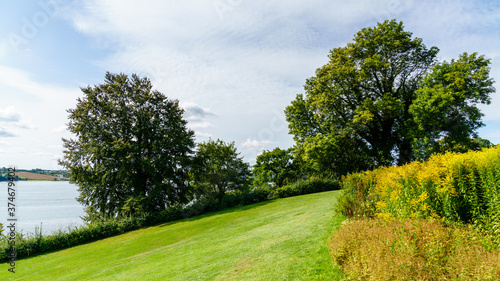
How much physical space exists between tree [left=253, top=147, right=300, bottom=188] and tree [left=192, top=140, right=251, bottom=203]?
465cm

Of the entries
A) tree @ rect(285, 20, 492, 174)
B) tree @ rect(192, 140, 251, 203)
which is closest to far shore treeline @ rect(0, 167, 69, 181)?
tree @ rect(192, 140, 251, 203)

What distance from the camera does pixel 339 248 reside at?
5.12 m

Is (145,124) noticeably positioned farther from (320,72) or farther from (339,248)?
(339,248)

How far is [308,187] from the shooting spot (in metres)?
25.6

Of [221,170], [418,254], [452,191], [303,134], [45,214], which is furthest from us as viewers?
[45,214]

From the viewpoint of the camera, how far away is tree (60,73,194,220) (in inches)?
955

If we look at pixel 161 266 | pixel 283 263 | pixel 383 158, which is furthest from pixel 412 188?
pixel 383 158

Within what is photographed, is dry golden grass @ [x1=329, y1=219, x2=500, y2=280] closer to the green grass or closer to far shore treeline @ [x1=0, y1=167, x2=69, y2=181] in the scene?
the green grass

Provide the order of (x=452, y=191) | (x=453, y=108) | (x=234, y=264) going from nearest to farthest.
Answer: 1. (x=452, y=191)
2. (x=234, y=264)
3. (x=453, y=108)

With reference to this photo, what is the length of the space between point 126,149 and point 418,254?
82.4 feet

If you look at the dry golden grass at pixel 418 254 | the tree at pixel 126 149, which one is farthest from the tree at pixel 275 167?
the dry golden grass at pixel 418 254

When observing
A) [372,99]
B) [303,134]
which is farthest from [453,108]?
[303,134]

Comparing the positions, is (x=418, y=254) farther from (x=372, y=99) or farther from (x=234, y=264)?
(x=372, y=99)

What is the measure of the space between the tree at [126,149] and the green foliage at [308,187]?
1021cm
